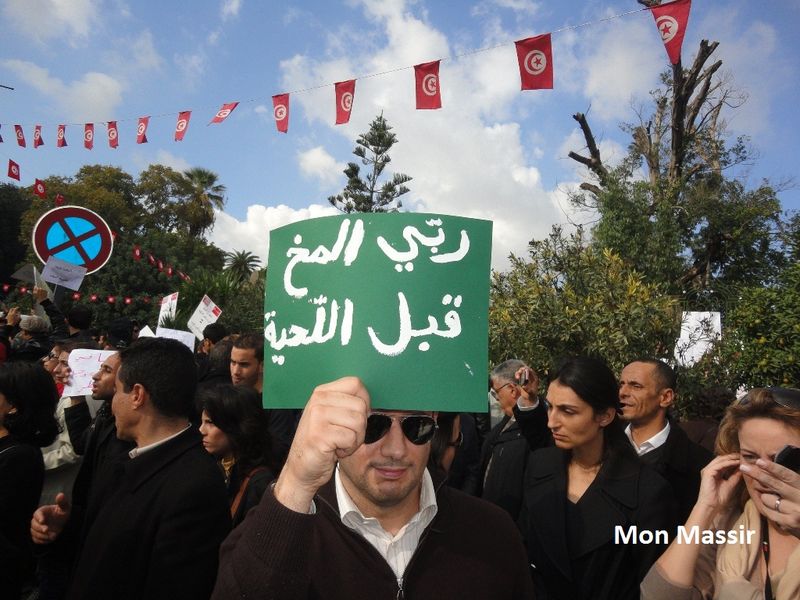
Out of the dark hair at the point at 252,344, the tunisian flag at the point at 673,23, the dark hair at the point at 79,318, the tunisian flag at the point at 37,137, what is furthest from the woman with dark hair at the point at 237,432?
the tunisian flag at the point at 37,137

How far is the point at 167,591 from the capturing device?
6.90 feet

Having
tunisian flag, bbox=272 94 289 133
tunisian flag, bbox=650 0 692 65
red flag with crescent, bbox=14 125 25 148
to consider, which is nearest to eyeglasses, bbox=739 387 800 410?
tunisian flag, bbox=650 0 692 65

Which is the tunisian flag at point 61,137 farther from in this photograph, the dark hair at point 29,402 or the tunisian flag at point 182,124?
the dark hair at point 29,402

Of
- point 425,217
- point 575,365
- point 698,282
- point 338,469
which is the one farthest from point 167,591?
point 698,282

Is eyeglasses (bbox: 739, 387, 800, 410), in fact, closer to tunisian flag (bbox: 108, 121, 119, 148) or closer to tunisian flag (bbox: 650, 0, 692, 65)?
tunisian flag (bbox: 650, 0, 692, 65)

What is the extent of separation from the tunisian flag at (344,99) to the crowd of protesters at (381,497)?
652 centimetres

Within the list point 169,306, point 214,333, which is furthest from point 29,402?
point 169,306

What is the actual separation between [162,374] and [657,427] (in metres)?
2.90

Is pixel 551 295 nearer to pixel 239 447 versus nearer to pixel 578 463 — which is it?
pixel 578 463

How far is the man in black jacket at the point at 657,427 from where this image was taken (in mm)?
3236

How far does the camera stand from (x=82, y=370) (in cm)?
414

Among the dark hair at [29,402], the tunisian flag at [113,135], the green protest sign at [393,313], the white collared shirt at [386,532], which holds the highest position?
the tunisian flag at [113,135]

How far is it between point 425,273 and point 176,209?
42.5 metres

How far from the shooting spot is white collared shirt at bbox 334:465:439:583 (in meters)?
1.65
